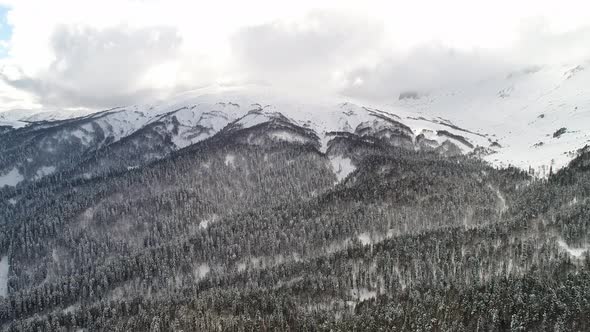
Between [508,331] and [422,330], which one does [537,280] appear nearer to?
[508,331]

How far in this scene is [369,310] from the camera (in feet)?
623

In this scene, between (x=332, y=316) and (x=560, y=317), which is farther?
(x=332, y=316)

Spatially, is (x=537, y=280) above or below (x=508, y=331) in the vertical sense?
above

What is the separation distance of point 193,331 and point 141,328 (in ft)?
88.6

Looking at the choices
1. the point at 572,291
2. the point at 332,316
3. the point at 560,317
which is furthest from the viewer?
the point at 332,316

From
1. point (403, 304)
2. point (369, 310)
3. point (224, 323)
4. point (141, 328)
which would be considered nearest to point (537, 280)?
point (403, 304)

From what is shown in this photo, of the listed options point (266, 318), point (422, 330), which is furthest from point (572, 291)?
point (266, 318)

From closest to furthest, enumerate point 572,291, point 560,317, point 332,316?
point 560,317 < point 572,291 < point 332,316

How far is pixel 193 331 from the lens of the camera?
18650cm

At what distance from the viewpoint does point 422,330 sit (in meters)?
173

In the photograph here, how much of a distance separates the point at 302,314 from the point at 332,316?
1352 cm

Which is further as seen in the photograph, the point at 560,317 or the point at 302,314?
the point at 302,314

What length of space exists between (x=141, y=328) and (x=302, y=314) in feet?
240

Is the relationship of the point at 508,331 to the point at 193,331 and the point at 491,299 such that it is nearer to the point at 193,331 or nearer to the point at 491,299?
the point at 491,299
